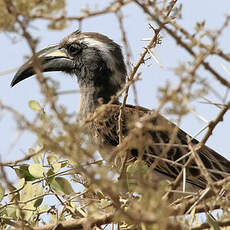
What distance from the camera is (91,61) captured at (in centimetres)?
510

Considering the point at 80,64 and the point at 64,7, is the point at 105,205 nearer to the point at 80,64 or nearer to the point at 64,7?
the point at 64,7

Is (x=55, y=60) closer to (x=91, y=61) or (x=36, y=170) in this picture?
(x=91, y=61)

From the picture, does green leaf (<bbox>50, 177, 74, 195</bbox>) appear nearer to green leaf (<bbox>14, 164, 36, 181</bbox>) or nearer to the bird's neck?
green leaf (<bbox>14, 164, 36, 181</bbox>)

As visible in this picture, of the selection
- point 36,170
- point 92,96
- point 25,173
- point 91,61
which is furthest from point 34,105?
point 91,61

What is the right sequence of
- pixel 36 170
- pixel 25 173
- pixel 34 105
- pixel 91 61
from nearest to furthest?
pixel 34 105 → pixel 36 170 → pixel 25 173 → pixel 91 61

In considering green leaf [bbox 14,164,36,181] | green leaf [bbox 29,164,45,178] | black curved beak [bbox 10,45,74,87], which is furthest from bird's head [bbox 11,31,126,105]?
green leaf [bbox 29,164,45,178]

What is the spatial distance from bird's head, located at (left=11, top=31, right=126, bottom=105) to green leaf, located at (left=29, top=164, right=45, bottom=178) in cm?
201

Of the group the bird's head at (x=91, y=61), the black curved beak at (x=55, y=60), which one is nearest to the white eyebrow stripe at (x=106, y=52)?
the bird's head at (x=91, y=61)

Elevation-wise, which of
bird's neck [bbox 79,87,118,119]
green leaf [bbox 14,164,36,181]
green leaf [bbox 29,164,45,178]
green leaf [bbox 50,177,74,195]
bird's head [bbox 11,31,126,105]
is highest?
bird's head [bbox 11,31,126,105]

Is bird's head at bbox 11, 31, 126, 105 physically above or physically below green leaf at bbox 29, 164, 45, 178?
above

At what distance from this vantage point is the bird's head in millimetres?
4938

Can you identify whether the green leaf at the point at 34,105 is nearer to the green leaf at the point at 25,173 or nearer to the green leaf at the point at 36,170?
the green leaf at the point at 36,170

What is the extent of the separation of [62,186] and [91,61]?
230cm

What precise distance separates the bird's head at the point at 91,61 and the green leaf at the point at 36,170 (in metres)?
2.01
